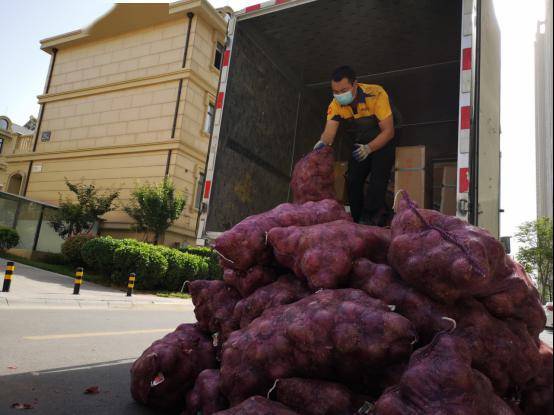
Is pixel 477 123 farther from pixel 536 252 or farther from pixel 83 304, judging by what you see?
pixel 83 304

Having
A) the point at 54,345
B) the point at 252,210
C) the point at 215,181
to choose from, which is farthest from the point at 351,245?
the point at 54,345

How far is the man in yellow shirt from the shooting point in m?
4.70

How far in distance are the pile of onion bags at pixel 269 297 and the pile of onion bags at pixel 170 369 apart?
354 millimetres

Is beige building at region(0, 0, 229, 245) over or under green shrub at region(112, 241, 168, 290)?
over

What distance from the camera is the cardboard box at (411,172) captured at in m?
5.22

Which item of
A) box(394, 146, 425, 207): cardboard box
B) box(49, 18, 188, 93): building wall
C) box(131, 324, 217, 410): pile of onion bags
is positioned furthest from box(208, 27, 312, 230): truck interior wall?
box(49, 18, 188, 93): building wall

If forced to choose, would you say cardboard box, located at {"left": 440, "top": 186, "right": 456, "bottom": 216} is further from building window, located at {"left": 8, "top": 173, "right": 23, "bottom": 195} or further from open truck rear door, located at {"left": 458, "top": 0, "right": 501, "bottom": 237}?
building window, located at {"left": 8, "top": 173, "right": 23, "bottom": 195}

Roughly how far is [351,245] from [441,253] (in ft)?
2.06

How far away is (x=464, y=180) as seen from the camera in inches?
153

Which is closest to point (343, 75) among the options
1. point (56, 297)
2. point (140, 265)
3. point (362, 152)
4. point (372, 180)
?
point (362, 152)

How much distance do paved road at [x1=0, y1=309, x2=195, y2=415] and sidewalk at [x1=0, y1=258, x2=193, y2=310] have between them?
3.22 ft

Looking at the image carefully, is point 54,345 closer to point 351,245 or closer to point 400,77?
point 351,245

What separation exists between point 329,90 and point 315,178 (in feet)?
10.3

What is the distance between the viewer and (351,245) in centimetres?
273
